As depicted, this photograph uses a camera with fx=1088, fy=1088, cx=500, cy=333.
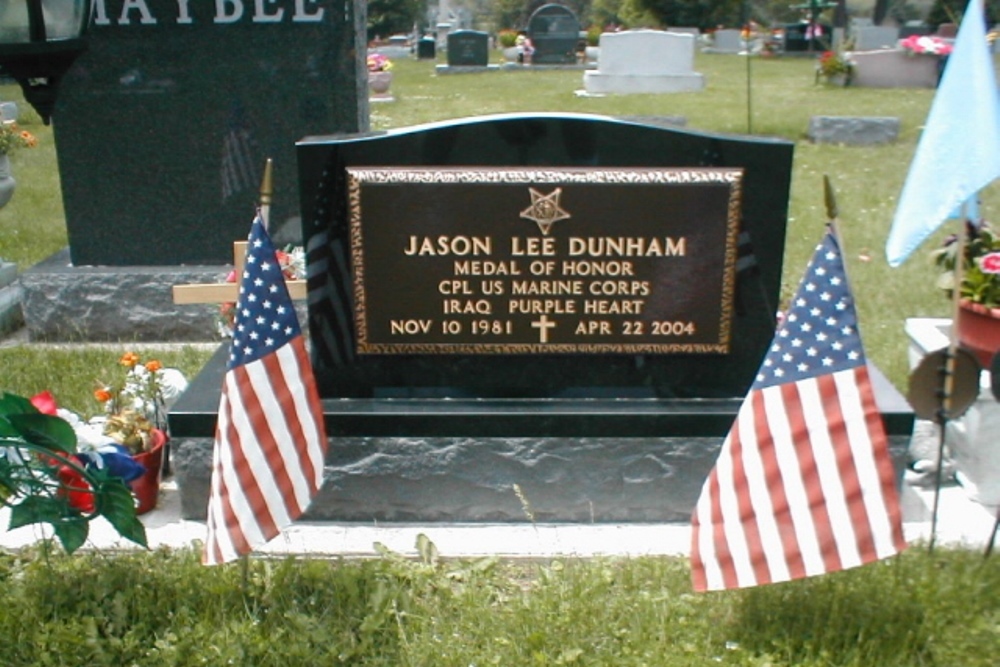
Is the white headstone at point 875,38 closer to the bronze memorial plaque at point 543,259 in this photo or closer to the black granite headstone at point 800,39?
the black granite headstone at point 800,39

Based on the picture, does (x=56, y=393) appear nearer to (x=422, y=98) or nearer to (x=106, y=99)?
(x=106, y=99)

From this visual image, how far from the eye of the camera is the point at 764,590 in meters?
3.58

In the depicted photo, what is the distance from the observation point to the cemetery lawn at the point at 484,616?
3.29 meters

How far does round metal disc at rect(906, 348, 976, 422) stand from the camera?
3637 millimetres

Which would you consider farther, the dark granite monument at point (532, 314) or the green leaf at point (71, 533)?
the dark granite monument at point (532, 314)

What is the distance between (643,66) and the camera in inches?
915

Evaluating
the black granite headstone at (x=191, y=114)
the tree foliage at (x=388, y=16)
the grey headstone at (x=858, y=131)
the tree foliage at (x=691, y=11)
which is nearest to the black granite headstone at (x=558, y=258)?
the black granite headstone at (x=191, y=114)

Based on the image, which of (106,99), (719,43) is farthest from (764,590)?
(719,43)

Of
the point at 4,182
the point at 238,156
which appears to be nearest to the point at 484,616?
the point at 238,156

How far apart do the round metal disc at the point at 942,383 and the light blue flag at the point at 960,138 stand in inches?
17.4

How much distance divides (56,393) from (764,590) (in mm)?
3686

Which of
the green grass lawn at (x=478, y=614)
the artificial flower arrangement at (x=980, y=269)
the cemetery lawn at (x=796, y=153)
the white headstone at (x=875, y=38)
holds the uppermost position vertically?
the white headstone at (x=875, y=38)

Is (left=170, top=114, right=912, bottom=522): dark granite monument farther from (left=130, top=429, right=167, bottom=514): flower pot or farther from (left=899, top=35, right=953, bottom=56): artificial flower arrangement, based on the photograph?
(left=899, top=35, right=953, bottom=56): artificial flower arrangement

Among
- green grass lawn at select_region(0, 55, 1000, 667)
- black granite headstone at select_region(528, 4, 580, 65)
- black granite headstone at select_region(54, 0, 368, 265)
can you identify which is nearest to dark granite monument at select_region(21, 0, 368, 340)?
black granite headstone at select_region(54, 0, 368, 265)
